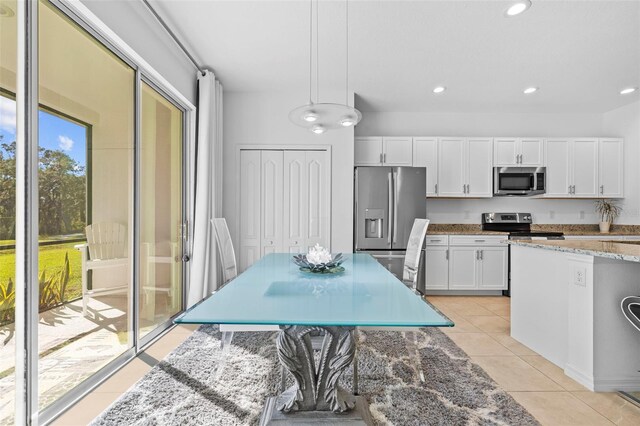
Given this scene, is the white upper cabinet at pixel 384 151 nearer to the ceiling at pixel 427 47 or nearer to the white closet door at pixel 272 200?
the ceiling at pixel 427 47

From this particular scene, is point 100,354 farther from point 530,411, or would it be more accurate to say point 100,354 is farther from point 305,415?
point 530,411

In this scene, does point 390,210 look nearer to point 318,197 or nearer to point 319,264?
point 318,197

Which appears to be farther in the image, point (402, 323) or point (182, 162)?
point (182, 162)

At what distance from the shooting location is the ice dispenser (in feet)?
14.5

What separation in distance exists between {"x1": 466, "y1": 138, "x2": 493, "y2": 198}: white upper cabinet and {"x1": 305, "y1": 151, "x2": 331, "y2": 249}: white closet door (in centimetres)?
217

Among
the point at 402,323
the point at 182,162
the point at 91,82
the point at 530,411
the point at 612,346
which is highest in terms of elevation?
the point at 91,82

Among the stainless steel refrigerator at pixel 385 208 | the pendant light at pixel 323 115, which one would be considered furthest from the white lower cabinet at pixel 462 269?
the pendant light at pixel 323 115

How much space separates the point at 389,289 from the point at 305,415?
2.36 feet

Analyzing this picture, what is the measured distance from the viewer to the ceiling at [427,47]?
2.69 metres

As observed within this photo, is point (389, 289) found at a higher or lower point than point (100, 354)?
higher

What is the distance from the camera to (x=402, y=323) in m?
1.11

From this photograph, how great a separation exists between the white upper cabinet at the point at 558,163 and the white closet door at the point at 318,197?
10.9 ft

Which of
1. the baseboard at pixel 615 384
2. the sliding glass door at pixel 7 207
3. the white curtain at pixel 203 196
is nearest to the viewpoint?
the sliding glass door at pixel 7 207

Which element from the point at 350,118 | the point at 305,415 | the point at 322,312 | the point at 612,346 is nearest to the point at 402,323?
the point at 322,312
